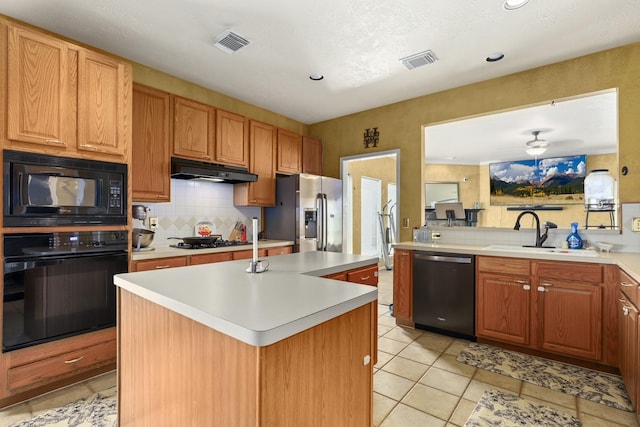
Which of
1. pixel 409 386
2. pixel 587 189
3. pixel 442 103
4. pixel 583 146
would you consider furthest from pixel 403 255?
pixel 583 146

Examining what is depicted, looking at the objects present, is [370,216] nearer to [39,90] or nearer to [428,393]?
[428,393]

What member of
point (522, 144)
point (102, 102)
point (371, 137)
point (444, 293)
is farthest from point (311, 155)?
point (522, 144)

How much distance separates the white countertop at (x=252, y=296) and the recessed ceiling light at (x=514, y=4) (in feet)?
7.28

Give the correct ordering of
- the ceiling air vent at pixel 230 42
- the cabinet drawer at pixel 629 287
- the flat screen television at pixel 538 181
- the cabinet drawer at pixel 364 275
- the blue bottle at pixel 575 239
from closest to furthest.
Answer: the cabinet drawer at pixel 629 287 < the cabinet drawer at pixel 364 275 < the ceiling air vent at pixel 230 42 < the blue bottle at pixel 575 239 < the flat screen television at pixel 538 181

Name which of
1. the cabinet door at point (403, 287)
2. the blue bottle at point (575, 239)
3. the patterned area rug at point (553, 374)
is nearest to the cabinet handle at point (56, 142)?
the cabinet door at point (403, 287)

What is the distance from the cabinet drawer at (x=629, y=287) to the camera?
5.74 ft

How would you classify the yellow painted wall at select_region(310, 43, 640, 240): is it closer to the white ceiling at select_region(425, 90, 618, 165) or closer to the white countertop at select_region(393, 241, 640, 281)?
the white ceiling at select_region(425, 90, 618, 165)

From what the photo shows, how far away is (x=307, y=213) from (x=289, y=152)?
98 cm

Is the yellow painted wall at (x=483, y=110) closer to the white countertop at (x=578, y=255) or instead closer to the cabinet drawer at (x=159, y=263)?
the white countertop at (x=578, y=255)

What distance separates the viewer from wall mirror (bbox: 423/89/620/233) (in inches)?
180

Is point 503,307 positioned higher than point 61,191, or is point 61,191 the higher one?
point 61,191

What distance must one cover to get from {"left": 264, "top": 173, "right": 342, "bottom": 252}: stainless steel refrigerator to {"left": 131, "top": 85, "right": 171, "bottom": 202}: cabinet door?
1.49 meters

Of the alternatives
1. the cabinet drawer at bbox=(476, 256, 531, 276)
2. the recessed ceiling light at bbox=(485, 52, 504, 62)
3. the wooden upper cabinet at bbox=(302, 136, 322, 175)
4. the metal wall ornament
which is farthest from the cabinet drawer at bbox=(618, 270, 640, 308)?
the wooden upper cabinet at bbox=(302, 136, 322, 175)

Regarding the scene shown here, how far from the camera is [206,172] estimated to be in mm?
3312
